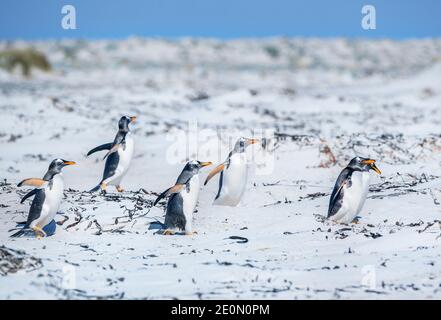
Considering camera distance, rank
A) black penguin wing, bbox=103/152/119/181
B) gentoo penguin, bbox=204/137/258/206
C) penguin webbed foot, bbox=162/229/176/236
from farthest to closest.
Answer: black penguin wing, bbox=103/152/119/181, gentoo penguin, bbox=204/137/258/206, penguin webbed foot, bbox=162/229/176/236

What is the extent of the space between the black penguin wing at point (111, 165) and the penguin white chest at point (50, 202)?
72.8 inches

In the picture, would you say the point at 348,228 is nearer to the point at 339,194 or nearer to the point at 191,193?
the point at 339,194

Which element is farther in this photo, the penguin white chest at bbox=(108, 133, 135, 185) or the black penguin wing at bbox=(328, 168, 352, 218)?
the penguin white chest at bbox=(108, 133, 135, 185)

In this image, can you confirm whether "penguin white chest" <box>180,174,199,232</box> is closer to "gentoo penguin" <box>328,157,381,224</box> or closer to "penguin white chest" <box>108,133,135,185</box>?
"gentoo penguin" <box>328,157,381,224</box>

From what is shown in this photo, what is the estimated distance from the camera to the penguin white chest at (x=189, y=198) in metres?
7.12

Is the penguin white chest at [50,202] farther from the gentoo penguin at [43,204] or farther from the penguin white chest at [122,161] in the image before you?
the penguin white chest at [122,161]

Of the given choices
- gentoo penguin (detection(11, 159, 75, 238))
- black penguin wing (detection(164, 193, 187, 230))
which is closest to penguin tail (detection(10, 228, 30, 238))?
gentoo penguin (detection(11, 159, 75, 238))

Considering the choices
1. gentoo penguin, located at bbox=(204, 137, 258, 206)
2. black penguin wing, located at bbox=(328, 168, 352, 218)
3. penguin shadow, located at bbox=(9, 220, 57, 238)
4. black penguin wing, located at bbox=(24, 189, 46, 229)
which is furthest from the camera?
gentoo penguin, located at bbox=(204, 137, 258, 206)

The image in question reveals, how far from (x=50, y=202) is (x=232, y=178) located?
2252mm

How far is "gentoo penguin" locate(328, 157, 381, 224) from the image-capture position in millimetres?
7188

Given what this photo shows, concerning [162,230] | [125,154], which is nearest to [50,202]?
[162,230]

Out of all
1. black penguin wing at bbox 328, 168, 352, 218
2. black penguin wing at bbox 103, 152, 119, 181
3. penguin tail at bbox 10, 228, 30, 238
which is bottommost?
penguin tail at bbox 10, 228, 30, 238

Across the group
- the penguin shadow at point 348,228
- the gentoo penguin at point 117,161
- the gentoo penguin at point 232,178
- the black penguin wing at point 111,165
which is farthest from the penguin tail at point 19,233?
the penguin shadow at point 348,228
